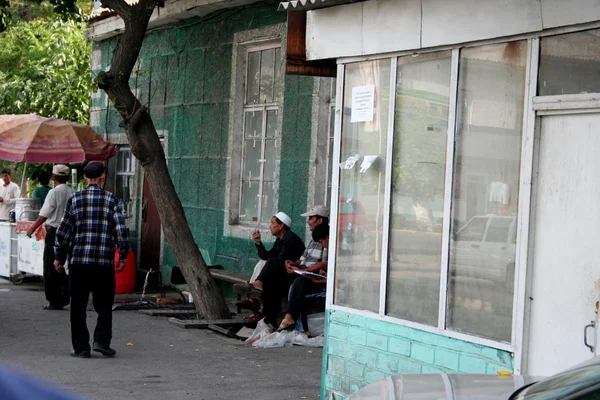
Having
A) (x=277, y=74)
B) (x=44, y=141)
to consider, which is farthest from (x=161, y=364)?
(x=44, y=141)

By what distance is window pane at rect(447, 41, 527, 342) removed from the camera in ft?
18.9

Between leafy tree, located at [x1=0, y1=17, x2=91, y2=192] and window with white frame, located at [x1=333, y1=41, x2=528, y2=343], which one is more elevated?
leafy tree, located at [x1=0, y1=17, x2=91, y2=192]

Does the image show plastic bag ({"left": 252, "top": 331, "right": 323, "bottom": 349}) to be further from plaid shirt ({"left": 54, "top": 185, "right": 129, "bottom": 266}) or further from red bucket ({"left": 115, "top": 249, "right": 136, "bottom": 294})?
red bucket ({"left": 115, "top": 249, "right": 136, "bottom": 294})

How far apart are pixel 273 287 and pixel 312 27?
13.3 ft

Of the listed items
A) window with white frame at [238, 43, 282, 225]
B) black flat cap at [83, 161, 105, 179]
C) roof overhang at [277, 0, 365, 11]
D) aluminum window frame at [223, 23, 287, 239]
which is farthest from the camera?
aluminum window frame at [223, 23, 287, 239]

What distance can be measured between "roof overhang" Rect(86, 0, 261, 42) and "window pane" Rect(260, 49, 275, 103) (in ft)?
2.32

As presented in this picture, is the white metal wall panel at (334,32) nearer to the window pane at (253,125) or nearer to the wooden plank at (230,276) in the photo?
the wooden plank at (230,276)

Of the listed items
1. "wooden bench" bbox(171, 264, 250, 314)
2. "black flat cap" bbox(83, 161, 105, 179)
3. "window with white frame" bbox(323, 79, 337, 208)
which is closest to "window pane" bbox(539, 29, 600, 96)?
"black flat cap" bbox(83, 161, 105, 179)

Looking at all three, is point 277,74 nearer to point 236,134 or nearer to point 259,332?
point 236,134

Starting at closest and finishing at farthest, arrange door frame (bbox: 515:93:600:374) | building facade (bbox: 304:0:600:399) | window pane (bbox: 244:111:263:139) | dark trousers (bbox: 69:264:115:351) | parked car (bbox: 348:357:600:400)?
parked car (bbox: 348:357:600:400), building facade (bbox: 304:0:600:399), door frame (bbox: 515:93:600:374), dark trousers (bbox: 69:264:115:351), window pane (bbox: 244:111:263:139)

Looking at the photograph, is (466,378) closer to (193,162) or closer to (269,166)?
(269,166)

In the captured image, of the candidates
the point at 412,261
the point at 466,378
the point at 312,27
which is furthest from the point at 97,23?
the point at 466,378

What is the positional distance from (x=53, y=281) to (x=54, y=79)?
1017cm

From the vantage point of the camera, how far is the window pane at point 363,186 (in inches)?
269
